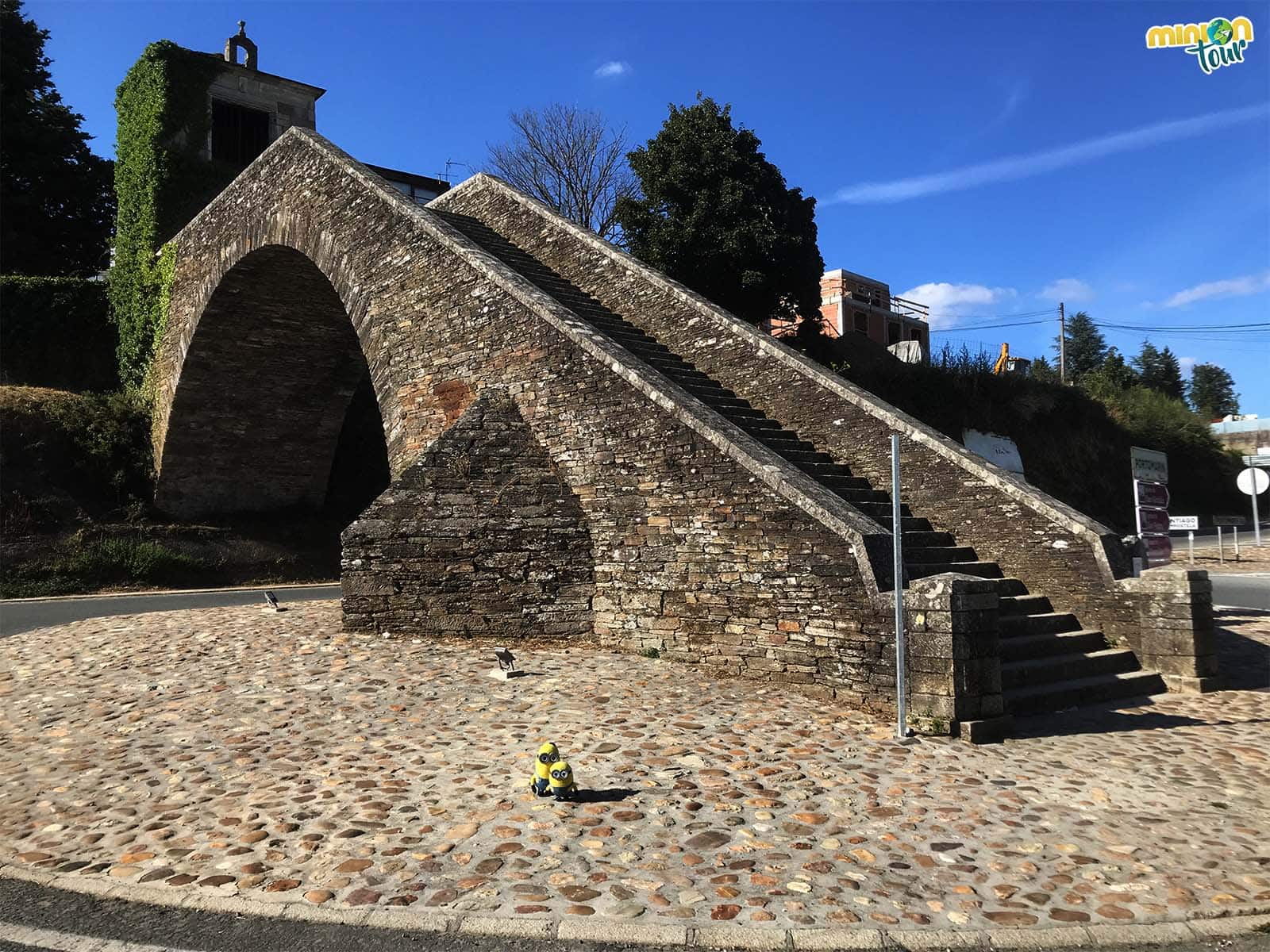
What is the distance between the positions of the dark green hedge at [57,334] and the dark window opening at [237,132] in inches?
214

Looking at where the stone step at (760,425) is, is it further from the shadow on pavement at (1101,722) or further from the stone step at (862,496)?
the shadow on pavement at (1101,722)

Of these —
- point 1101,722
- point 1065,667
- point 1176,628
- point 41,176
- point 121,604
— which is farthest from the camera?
point 41,176

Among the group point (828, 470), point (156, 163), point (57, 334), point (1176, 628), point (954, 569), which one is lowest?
point (1176, 628)

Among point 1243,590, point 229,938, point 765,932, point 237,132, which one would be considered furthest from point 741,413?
point 237,132

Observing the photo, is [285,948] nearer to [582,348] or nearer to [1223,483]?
[582,348]

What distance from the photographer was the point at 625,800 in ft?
14.8

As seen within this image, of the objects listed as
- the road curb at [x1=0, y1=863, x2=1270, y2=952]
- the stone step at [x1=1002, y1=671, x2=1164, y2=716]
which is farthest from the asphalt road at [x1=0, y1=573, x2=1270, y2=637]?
the road curb at [x1=0, y1=863, x2=1270, y2=952]

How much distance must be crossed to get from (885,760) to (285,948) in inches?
142

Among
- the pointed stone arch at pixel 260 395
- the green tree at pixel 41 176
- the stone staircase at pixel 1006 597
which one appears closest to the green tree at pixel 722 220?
the pointed stone arch at pixel 260 395

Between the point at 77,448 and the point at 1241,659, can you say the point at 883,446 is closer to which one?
the point at 1241,659

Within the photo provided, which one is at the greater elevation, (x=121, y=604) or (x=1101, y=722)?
(x=121, y=604)

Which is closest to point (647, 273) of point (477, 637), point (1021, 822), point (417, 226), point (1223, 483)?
point (417, 226)

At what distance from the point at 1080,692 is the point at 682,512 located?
3651 mm

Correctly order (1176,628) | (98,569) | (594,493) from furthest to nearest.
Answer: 1. (98,569)
2. (594,493)
3. (1176,628)
